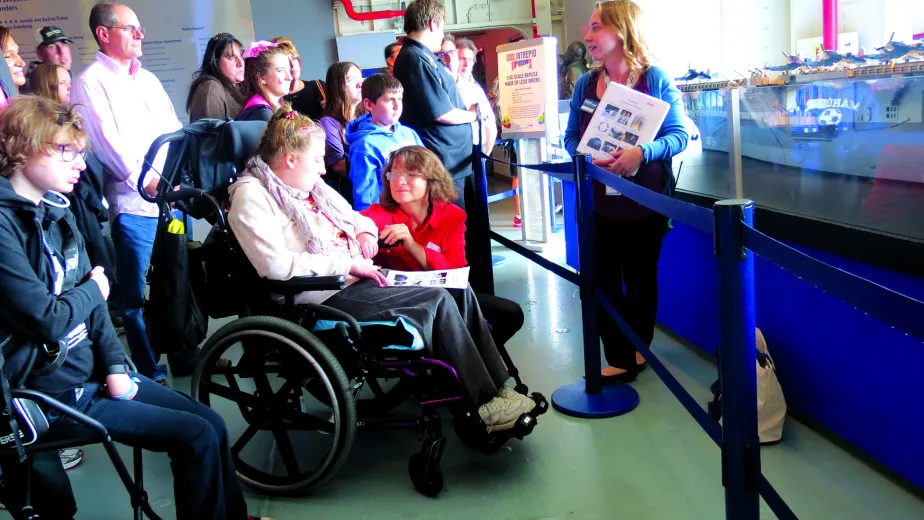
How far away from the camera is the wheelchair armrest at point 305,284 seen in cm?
223

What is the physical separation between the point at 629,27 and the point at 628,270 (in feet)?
3.03

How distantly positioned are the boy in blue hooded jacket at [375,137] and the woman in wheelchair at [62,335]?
1.45 m

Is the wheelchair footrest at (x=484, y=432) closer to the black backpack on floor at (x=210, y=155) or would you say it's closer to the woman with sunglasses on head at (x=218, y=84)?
the black backpack on floor at (x=210, y=155)

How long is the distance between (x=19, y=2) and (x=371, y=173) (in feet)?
17.0

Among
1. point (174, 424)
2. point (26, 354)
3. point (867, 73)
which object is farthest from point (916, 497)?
point (26, 354)

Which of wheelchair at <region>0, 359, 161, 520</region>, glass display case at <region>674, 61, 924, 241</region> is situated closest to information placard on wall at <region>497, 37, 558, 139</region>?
glass display case at <region>674, 61, 924, 241</region>

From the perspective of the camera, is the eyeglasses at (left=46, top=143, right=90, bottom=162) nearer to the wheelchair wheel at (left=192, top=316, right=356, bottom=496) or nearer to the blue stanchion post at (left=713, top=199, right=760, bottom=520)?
the wheelchair wheel at (left=192, top=316, right=356, bottom=496)

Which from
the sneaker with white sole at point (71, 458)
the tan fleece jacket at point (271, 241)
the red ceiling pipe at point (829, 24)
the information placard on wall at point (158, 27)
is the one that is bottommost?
the sneaker with white sole at point (71, 458)

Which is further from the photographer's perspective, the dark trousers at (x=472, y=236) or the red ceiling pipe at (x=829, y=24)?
the red ceiling pipe at (x=829, y=24)

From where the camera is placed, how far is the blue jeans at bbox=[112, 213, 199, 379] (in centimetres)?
325

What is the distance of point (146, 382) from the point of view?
197 cm

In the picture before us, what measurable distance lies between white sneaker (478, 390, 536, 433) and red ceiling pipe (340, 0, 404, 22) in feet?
25.4

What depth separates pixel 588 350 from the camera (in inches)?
112

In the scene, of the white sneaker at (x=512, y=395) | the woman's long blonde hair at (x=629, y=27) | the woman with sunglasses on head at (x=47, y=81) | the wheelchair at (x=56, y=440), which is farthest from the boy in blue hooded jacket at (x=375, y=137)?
the wheelchair at (x=56, y=440)
